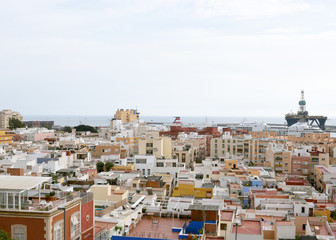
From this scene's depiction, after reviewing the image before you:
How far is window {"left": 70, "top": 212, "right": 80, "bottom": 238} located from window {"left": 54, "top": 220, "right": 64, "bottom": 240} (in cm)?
43

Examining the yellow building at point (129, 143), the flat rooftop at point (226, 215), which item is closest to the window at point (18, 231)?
the flat rooftop at point (226, 215)

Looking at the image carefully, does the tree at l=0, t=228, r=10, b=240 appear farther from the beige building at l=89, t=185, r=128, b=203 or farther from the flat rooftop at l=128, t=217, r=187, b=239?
the beige building at l=89, t=185, r=128, b=203

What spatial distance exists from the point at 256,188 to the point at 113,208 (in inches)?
446

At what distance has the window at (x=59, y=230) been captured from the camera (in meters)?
9.06

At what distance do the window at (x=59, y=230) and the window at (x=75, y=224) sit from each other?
428mm

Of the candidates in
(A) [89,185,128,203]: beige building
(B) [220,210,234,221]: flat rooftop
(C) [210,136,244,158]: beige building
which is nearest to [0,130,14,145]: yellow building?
(C) [210,136,244,158]: beige building

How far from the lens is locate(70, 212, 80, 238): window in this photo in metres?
9.77

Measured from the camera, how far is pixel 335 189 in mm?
24922

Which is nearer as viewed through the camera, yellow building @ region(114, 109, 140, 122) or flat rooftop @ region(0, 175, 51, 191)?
flat rooftop @ region(0, 175, 51, 191)

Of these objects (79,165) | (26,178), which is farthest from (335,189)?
(26,178)

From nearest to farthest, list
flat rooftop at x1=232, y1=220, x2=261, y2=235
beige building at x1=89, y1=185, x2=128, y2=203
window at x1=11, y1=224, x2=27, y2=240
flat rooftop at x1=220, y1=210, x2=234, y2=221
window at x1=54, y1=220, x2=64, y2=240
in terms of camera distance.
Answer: window at x1=11, y1=224, x2=27, y2=240, window at x1=54, y1=220, x2=64, y2=240, flat rooftop at x1=232, y1=220, x2=261, y2=235, flat rooftop at x1=220, y1=210, x2=234, y2=221, beige building at x1=89, y1=185, x2=128, y2=203

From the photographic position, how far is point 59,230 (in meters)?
9.22

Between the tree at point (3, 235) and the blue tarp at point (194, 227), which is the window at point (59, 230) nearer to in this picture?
the tree at point (3, 235)

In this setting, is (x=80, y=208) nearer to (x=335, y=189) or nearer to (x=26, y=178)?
(x=26, y=178)
